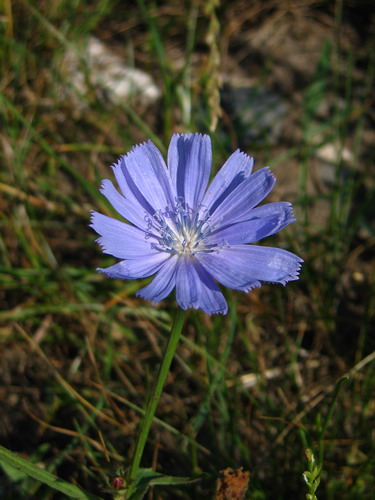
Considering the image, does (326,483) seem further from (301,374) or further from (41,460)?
(41,460)

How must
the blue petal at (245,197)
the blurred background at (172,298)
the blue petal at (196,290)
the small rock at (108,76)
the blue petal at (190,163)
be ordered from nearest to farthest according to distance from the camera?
the blue petal at (196,290) → the blue petal at (245,197) → the blue petal at (190,163) → the blurred background at (172,298) → the small rock at (108,76)

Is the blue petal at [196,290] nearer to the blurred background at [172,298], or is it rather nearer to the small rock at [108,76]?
the blurred background at [172,298]

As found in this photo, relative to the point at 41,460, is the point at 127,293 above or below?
above

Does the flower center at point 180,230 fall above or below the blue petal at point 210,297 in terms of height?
above

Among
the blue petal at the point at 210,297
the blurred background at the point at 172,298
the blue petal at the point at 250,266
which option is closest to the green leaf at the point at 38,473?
the blurred background at the point at 172,298

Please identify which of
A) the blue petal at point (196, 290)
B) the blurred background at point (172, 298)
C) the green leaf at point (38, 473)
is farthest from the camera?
the blurred background at point (172, 298)

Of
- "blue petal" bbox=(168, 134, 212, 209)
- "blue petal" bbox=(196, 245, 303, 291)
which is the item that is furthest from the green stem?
"blue petal" bbox=(168, 134, 212, 209)

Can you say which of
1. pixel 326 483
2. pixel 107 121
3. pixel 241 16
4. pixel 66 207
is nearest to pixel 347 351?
pixel 326 483
